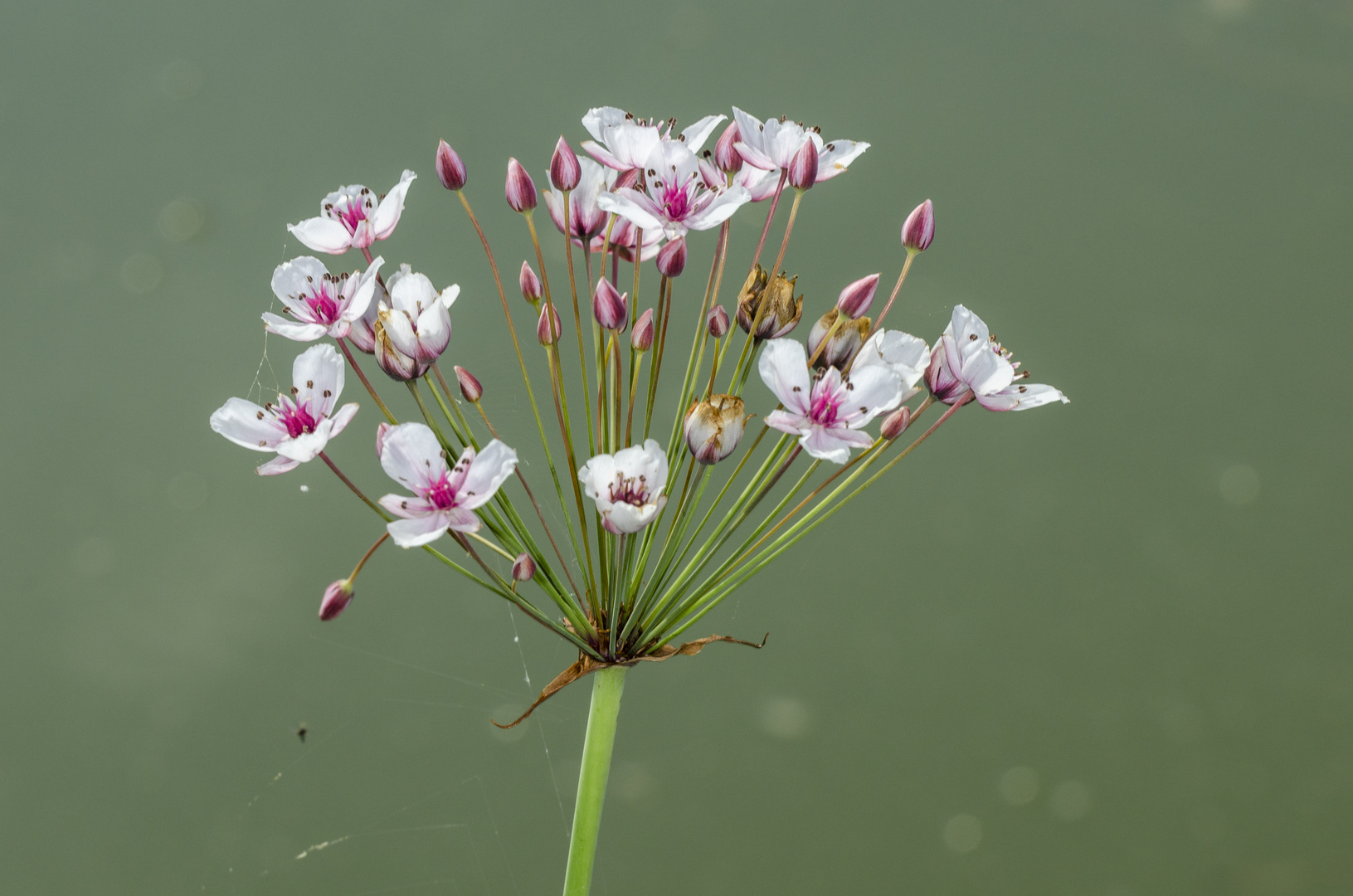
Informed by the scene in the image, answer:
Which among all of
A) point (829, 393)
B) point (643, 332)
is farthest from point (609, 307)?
point (829, 393)

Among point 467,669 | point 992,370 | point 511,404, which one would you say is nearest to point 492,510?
point 992,370

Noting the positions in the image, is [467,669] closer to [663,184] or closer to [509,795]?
[509,795]

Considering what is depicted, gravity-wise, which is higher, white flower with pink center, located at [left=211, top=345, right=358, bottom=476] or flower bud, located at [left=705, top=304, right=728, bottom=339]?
flower bud, located at [left=705, top=304, right=728, bottom=339]

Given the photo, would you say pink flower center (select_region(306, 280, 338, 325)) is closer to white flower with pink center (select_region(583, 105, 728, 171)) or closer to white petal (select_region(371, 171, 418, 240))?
white petal (select_region(371, 171, 418, 240))

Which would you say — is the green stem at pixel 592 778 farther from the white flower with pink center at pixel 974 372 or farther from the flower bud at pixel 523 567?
the white flower with pink center at pixel 974 372

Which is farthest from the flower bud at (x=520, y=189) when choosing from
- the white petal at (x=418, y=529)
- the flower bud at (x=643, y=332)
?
the white petal at (x=418, y=529)

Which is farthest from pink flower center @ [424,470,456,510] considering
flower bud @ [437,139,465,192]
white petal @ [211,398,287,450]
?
flower bud @ [437,139,465,192]

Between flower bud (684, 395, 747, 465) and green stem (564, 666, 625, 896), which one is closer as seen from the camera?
flower bud (684, 395, 747, 465)
